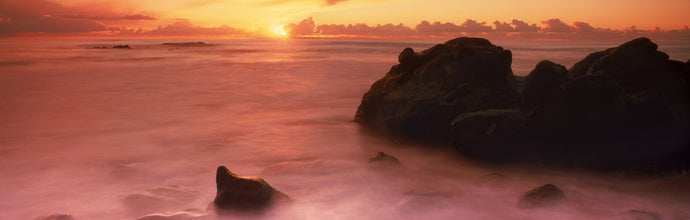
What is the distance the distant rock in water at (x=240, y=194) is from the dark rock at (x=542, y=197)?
206cm

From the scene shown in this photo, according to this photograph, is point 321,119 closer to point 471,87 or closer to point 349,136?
point 349,136

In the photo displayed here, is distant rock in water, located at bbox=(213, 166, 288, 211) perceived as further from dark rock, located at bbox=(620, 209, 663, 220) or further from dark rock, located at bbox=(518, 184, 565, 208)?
dark rock, located at bbox=(620, 209, 663, 220)

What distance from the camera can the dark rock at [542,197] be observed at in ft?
11.8

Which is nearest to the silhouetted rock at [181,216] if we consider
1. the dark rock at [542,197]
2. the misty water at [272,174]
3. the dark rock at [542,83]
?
the misty water at [272,174]

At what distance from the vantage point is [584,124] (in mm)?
4555

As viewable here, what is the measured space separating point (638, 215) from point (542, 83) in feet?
6.00

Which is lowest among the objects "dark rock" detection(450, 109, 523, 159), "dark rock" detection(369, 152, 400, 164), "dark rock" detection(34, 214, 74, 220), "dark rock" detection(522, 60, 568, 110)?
"dark rock" detection(369, 152, 400, 164)

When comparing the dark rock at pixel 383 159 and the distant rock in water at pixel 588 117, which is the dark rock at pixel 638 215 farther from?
the dark rock at pixel 383 159

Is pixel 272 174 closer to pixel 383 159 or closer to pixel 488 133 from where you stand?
pixel 383 159

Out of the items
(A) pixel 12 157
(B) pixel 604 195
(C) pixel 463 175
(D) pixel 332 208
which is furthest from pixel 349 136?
(A) pixel 12 157

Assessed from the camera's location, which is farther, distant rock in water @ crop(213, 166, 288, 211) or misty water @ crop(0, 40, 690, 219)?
misty water @ crop(0, 40, 690, 219)

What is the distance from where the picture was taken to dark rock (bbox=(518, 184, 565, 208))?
11.8 ft

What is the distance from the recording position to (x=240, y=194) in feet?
11.5

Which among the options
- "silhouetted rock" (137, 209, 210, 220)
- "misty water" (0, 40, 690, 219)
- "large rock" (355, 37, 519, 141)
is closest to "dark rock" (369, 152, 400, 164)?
"misty water" (0, 40, 690, 219)
